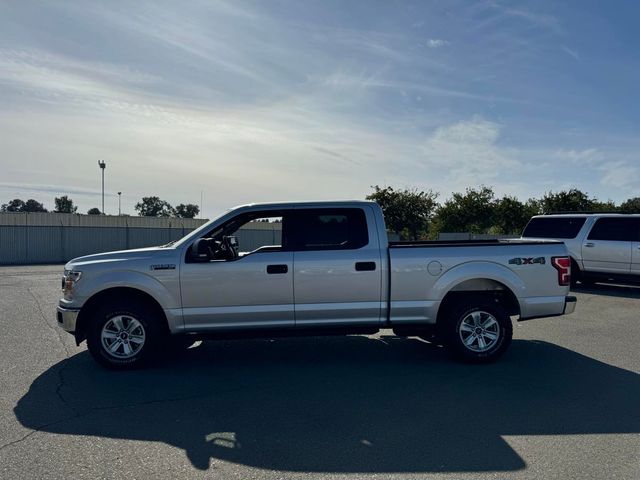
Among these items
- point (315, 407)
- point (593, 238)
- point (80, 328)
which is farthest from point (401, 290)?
point (593, 238)

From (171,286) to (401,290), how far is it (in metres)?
2.81

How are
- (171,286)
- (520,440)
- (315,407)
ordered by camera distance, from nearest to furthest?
(520,440) → (315,407) → (171,286)

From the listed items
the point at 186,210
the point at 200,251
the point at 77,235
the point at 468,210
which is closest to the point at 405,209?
the point at 468,210

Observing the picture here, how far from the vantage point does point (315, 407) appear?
4.73 m

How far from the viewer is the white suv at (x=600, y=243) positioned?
12609 millimetres

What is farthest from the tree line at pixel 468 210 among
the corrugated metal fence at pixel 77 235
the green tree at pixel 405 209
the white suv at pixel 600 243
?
the white suv at pixel 600 243

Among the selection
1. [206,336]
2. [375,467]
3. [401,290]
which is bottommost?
[375,467]

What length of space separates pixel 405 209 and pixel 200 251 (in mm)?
35100

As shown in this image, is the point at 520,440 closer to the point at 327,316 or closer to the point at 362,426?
the point at 362,426

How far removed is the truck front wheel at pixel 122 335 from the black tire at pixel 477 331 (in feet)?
11.9

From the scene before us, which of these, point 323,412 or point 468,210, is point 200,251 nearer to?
point 323,412

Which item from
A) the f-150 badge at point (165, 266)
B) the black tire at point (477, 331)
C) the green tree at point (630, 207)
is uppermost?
the green tree at point (630, 207)

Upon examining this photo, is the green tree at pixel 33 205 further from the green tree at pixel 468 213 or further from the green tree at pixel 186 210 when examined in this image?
the green tree at pixel 468 213

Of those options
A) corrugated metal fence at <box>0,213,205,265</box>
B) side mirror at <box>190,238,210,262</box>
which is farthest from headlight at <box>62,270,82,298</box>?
corrugated metal fence at <box>0,213,205,265</box>
